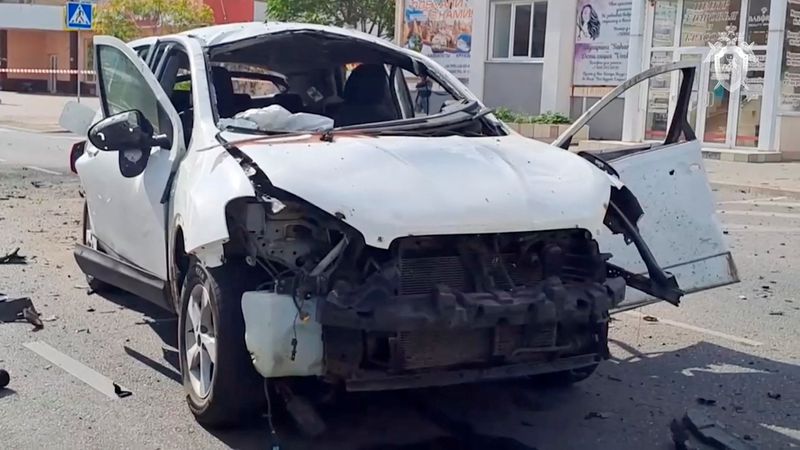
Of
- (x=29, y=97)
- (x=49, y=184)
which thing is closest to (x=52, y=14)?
(x=29, y=97)

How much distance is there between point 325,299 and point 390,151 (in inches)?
39.8

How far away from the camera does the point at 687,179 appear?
6086mm

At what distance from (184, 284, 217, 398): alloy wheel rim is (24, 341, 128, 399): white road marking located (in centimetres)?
60

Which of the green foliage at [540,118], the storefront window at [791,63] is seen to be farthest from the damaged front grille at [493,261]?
the green foliage at [540,118]

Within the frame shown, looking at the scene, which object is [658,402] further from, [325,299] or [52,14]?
[52,14]

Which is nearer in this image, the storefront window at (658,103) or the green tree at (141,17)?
the storefront window at (658,103)

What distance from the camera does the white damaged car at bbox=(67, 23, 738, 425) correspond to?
4.29m

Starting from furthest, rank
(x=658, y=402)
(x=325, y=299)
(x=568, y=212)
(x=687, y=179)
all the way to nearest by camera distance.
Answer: (x=687, y=179), (x=658, y=402), (x=568, y=212), (x=325, y=299)

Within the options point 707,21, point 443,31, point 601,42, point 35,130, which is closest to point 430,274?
point 707,21

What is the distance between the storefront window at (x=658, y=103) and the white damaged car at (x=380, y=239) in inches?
667

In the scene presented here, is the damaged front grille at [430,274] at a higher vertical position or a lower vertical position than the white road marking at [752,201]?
higher

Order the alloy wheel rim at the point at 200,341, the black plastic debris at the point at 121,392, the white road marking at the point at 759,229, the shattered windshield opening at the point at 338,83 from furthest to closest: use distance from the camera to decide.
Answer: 1. the white road marking at the point at 759,229
2. the shattered windshield opening at the point at 338,83
3. the black plastic debris at the point at 121,392
4. the alloy wheel rim at the point at 200,341

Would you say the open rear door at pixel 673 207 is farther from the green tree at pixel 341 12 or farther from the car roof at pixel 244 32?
the green tree at pixel 341 12

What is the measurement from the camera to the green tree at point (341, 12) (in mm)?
35419
